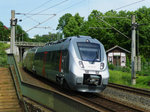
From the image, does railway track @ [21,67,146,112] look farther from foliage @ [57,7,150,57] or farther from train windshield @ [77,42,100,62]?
foliage @ [57,7,150,57]

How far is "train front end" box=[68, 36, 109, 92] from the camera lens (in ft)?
38.4

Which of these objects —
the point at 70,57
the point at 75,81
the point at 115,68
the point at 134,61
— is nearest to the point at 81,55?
the point at 70,57

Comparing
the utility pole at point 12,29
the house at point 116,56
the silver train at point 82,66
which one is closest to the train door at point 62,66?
the silver train at point 82,66

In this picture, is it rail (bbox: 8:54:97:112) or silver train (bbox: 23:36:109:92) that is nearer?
rail (bbox: 8:54:97:112)

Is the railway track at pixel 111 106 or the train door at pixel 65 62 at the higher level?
the train door at pixel 65 62

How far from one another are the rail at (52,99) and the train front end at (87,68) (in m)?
2.00

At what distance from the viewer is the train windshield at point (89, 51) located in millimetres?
12336

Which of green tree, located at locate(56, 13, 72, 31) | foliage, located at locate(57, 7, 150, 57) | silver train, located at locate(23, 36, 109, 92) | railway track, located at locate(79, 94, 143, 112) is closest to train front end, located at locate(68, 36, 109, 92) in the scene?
silver train, located at locate(23, 36, 109, 92)

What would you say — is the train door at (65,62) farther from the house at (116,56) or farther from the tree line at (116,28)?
the tree line at (116,28)

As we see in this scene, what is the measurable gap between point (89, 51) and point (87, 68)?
110 centimetres

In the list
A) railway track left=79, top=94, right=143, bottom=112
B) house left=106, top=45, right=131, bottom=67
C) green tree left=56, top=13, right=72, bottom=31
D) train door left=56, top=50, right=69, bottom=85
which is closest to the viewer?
railway track left=79, top=94, right=143, bottom=112

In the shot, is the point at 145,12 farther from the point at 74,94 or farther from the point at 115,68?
the point at 74,94

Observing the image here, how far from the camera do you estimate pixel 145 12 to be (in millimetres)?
57625

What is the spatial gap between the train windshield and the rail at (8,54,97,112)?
10.1ft
